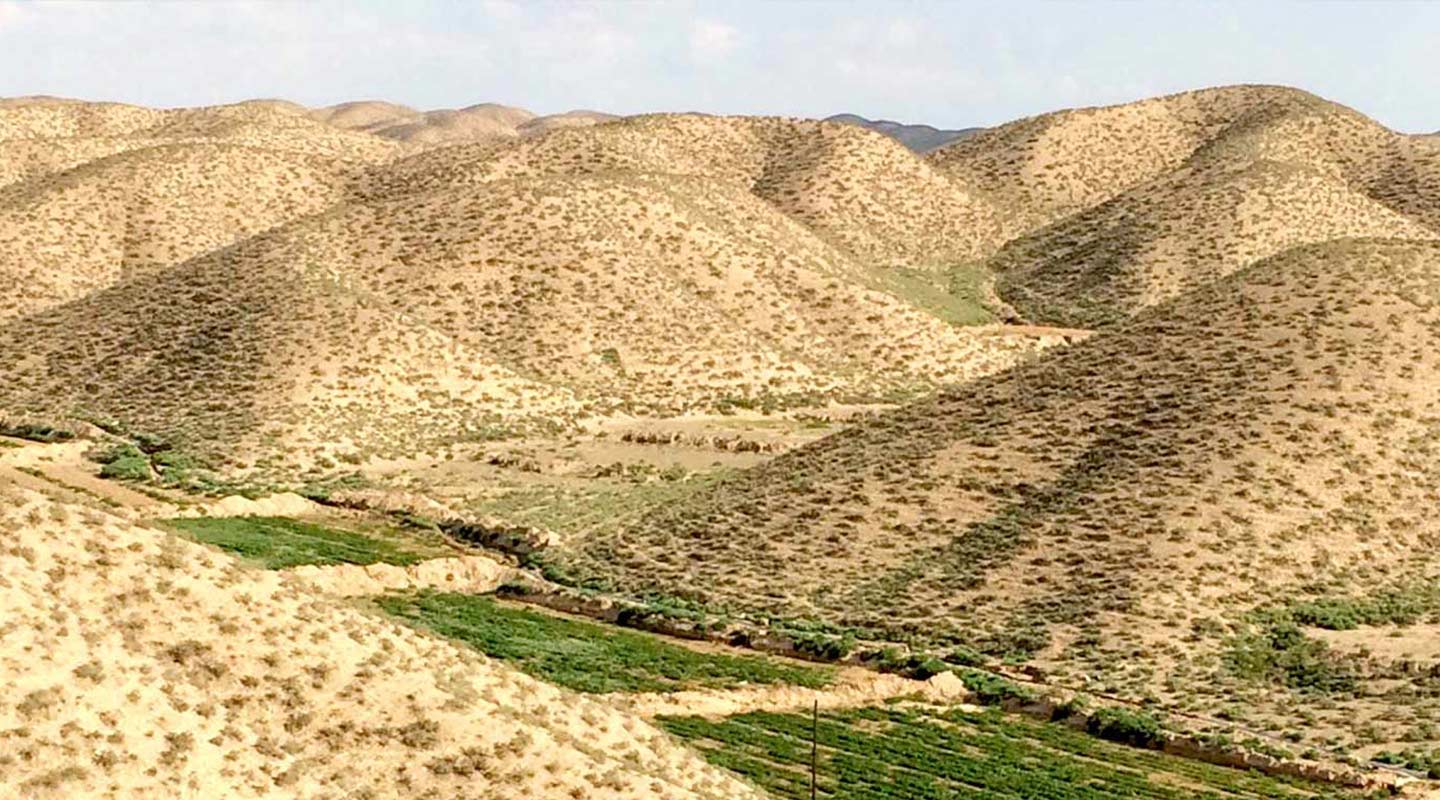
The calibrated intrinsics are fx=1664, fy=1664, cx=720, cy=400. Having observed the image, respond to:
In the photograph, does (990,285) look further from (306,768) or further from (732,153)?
(306,768)

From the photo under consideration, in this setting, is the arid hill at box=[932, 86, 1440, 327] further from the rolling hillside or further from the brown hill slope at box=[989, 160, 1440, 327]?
the rolling hillside

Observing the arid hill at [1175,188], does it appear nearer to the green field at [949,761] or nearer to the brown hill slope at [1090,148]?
the brown hill slope at [1090,148]

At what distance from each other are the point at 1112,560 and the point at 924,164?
304 ft

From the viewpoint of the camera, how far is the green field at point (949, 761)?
1328 inches

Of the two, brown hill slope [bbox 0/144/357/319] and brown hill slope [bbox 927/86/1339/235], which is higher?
brown hill slope [bbox 927/86/1339/235]

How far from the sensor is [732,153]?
141 metres

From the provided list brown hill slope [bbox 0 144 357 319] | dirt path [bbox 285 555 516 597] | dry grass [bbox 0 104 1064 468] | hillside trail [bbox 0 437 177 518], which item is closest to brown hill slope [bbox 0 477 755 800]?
dirt path [bbox 285 555 516 597]

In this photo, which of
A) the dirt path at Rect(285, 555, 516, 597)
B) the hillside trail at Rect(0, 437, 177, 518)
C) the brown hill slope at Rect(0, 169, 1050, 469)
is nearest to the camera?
the dirt path at Rect(285, 555, 516, 597)

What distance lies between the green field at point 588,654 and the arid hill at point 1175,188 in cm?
6466

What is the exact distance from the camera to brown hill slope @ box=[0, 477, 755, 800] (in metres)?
25.1

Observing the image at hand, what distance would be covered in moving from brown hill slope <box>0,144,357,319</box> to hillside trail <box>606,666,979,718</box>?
223 ft

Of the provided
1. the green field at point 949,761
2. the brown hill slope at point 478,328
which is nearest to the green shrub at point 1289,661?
the green field at point 949,761

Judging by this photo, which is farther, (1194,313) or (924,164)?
(924,164)

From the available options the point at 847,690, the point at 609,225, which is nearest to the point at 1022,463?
the point at 847,690
